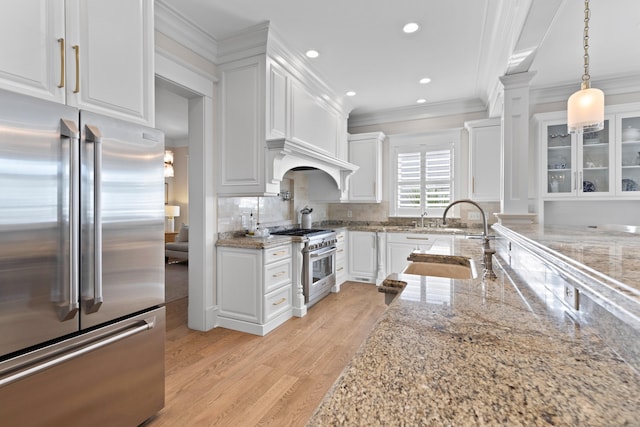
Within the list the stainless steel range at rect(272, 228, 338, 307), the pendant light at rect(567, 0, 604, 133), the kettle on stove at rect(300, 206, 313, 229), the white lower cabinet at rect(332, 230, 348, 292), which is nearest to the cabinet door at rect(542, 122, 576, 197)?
the pendant light at rect(567, 0, 604, 133)

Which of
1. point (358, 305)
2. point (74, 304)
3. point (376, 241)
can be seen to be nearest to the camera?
point (74, 304)

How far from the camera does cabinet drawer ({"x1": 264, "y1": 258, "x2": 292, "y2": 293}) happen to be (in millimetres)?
2883

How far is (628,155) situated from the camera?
3.62 metres

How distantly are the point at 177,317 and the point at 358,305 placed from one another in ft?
6.80

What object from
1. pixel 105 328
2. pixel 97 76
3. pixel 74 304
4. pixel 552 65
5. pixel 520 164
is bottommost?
pixel 105 328

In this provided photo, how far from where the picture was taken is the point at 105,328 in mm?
1435

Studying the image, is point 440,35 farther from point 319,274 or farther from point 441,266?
point 319,274

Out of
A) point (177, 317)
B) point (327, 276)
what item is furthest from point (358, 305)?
point (177, 317)

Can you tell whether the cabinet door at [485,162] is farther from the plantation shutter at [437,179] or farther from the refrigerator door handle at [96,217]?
the refrigerator door handle at [96,217]

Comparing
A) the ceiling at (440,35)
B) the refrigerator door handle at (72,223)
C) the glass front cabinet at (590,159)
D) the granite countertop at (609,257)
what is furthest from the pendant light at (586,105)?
the refrigerator door handle at (72,223)

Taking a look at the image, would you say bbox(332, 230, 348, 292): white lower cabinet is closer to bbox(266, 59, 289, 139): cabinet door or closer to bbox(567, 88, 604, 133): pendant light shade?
bbox(266, 59, 289, 139): cabinet door

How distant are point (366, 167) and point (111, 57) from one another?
3.95 metres

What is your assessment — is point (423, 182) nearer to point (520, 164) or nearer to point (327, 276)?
point (520, 164)

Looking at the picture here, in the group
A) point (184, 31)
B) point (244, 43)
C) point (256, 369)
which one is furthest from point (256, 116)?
point (256, 369)
